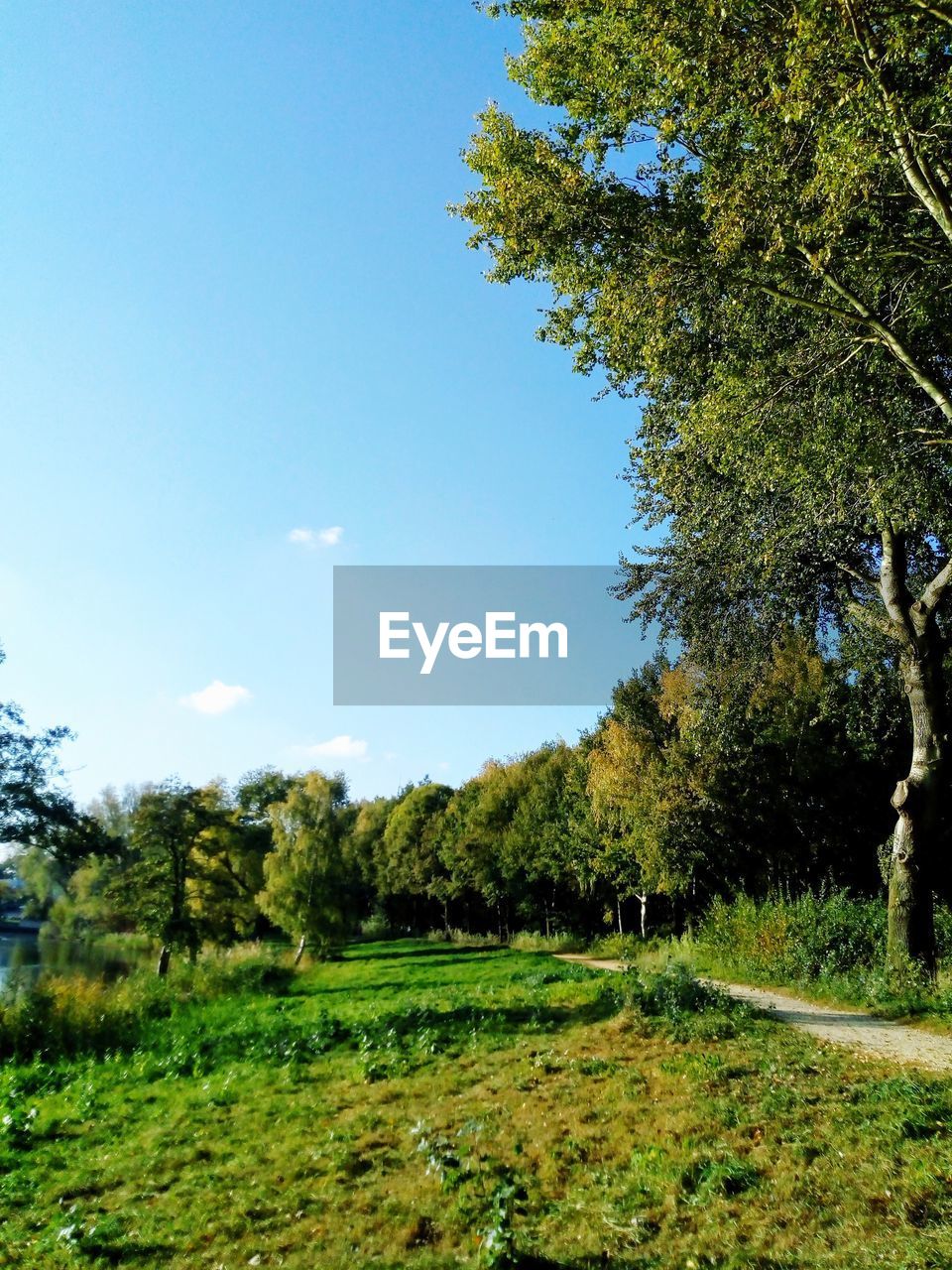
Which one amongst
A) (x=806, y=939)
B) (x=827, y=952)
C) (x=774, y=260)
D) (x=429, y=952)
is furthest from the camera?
(x=429, y=952)

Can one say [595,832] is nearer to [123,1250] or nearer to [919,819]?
[919,819]

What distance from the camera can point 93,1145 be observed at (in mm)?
9953

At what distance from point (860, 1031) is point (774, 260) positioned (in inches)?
402

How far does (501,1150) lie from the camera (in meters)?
7.50

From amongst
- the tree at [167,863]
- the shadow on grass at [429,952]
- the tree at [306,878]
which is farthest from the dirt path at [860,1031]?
the tree at [167,863]

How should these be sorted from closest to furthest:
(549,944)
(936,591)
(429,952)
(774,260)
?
1. (774,260)
2. (936,591)
3. (549,944)
4. (429,952)

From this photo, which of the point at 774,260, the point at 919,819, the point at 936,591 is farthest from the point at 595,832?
the point at 774,260

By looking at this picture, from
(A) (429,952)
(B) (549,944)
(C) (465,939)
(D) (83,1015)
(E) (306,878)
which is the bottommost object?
(C) (465,939)

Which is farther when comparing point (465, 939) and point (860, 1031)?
point (465, 939)

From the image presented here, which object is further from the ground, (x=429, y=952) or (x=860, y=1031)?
(x=860, y=1031)

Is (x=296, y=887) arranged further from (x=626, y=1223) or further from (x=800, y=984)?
(x=626, y=1223)

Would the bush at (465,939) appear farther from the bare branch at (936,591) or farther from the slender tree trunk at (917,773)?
the bare branch at (936,591)

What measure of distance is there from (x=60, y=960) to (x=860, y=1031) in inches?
1726

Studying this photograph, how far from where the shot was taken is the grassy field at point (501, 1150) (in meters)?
5.56
